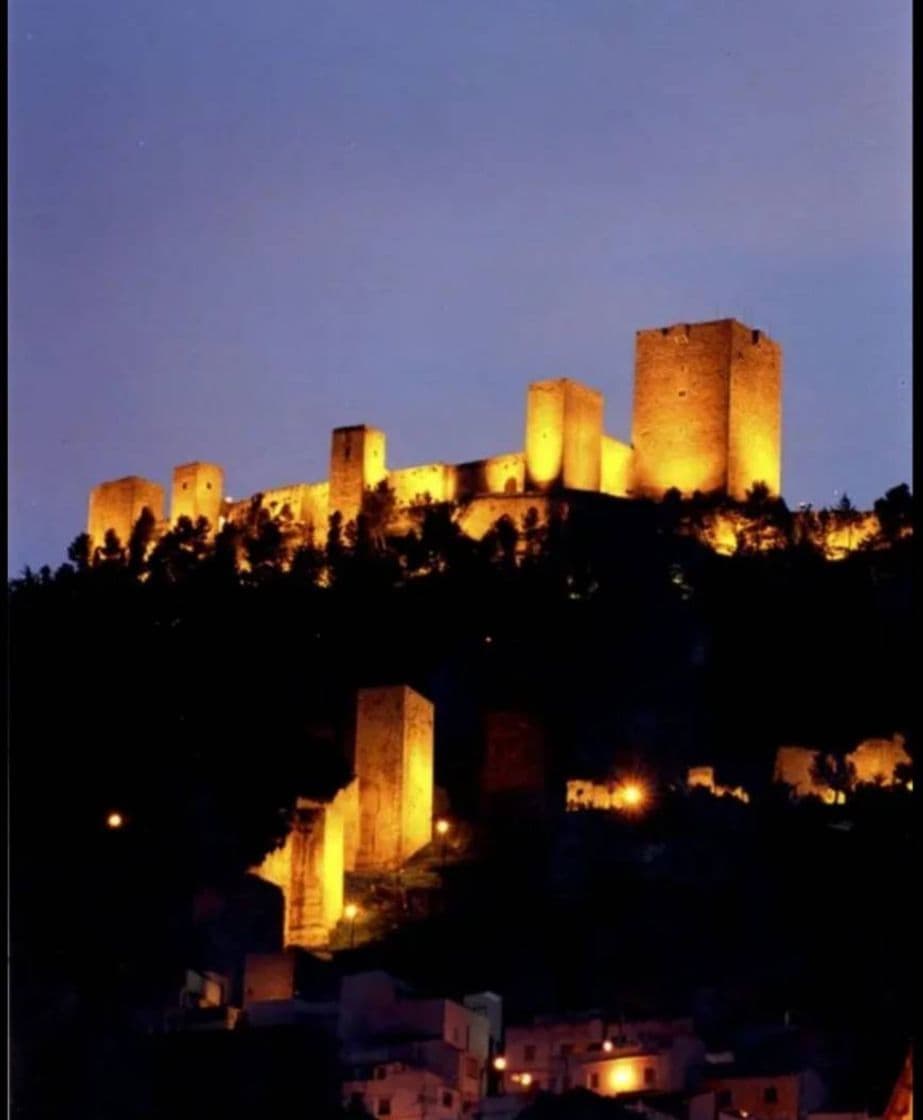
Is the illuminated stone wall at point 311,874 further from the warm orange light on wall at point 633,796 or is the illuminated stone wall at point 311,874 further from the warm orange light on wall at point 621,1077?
the warm orange light on wall at point 621,1077

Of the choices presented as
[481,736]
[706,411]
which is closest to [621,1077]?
[481,736]

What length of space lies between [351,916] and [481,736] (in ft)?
21.0

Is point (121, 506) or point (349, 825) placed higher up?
point (121, 506)

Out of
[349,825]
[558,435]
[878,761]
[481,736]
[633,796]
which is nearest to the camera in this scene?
[349,825]

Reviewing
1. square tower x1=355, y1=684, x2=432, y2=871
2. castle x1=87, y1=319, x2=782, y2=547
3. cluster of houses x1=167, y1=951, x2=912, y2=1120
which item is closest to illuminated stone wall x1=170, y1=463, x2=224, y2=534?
castle x1=87, y1=319, x2=782, y2=547

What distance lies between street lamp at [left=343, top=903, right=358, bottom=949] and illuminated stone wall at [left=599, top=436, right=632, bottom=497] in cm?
1626

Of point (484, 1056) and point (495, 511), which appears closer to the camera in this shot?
point (484, 1056)

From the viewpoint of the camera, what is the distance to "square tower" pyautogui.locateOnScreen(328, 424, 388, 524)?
162 ft

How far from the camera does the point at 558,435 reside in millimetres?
47875

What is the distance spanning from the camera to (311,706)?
131 feet

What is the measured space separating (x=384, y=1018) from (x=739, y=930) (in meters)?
6.97

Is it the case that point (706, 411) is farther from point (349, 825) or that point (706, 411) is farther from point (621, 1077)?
point (621, 1077)

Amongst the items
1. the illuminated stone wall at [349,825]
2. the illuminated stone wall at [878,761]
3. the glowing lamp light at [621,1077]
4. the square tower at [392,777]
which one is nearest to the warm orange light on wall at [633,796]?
the square tower at [392,777]

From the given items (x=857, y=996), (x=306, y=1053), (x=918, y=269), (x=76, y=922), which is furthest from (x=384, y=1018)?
(x=918, y=269)
